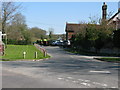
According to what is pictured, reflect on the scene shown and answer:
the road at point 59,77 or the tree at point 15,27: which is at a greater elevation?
the tree at point 15,27

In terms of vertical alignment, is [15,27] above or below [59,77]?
above

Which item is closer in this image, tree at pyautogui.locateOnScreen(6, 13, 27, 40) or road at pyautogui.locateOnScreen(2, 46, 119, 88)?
road at pyautogui.locateOnScreen(2, 46, 119, 88)

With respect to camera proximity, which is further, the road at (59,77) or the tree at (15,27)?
the tree at (15,27)

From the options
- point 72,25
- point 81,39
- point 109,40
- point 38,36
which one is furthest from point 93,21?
point 38,36

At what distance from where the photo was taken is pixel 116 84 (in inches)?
377

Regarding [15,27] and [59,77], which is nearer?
[59,77]

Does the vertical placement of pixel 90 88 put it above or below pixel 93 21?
below

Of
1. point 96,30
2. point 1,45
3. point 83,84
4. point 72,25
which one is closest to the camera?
point 83,84

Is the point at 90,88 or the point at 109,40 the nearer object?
the point at 90,88

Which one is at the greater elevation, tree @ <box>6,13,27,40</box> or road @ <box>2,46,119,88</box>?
tree @ <box>6,13,27,40</box>

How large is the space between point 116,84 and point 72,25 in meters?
85.7

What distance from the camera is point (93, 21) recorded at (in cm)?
4409

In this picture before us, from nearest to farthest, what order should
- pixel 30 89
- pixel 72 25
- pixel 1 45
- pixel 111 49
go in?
pixel 30 89, pixel 1 45, pixel 111 49, pixel 72 25

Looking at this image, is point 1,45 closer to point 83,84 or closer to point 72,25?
point 83,84
